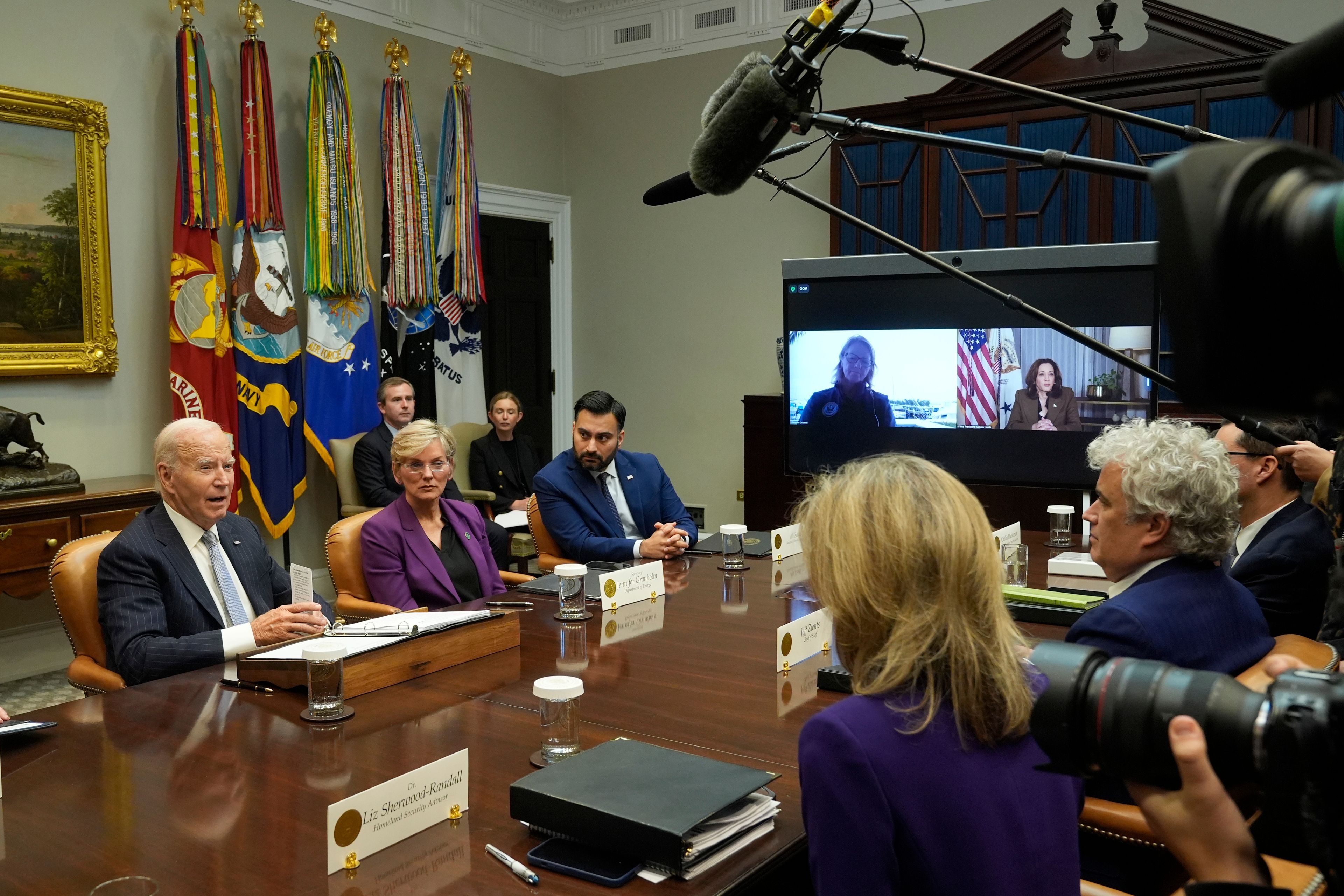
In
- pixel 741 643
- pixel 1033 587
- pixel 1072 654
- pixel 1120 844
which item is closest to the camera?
pixel 1072 654

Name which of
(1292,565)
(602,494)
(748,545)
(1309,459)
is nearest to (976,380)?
(748,545)

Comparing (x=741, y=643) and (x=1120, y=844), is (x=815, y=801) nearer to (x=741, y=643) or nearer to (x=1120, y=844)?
(x=1120, y=844)

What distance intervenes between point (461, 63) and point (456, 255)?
4.07 feet

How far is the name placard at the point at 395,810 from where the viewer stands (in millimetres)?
1406

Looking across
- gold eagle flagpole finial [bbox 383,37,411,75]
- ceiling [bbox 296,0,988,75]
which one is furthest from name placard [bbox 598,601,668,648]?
ceiling [bbox 296,0,988,75]

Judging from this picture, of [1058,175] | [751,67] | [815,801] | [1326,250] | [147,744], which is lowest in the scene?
[147,744]

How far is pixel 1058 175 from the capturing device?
5566 millimetres

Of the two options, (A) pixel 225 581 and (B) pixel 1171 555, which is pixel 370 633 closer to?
(A) pixel 225 581

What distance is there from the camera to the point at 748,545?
12.3ft

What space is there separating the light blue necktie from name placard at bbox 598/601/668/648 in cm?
94

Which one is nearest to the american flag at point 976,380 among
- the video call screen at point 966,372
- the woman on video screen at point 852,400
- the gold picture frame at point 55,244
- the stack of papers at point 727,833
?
the video call screen at point 966,372

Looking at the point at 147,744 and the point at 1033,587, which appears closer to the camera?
the point at 147,744

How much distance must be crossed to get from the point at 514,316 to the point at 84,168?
3023mm

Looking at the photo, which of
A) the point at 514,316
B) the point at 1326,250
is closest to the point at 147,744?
the point at 1326,250
